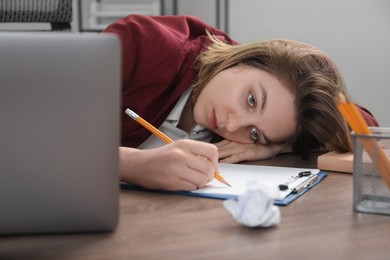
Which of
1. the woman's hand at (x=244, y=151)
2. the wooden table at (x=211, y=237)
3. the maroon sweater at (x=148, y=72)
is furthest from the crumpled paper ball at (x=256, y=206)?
the maroon sweater at (x=148, y=72)

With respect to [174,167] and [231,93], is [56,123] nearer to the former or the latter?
[174,167]

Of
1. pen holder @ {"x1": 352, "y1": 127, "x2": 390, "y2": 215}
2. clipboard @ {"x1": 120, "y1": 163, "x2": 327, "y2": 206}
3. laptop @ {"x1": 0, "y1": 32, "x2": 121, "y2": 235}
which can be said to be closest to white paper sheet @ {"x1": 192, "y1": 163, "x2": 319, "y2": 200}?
clipboard @ {"x1": 120, "y1": 163, "x2": 327, "y2": 206}

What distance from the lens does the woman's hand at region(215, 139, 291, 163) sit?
1.15m

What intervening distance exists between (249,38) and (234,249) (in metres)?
2.88

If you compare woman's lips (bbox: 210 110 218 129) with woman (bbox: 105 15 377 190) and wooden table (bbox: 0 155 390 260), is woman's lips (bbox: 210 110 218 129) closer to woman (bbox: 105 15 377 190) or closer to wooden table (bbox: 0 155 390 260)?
woman (bbox: 105 15 377 190)

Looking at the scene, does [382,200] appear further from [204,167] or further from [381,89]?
[381,89]

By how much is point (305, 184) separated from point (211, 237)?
11.7 inches

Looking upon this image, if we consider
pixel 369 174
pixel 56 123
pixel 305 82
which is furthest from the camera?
pixel 305 82

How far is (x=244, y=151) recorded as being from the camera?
117cm

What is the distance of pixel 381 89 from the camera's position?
3211 mm

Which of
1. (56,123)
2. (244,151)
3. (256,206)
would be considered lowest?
(244,151)

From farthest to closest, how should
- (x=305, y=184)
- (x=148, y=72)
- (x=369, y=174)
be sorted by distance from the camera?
(x=148, y=72)
(x=305, y=184)
(x=369, y=174)

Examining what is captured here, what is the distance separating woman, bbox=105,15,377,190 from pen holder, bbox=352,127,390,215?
1.13ft

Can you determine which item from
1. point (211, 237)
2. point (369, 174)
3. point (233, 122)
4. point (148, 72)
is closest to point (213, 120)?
point (233, 122)
